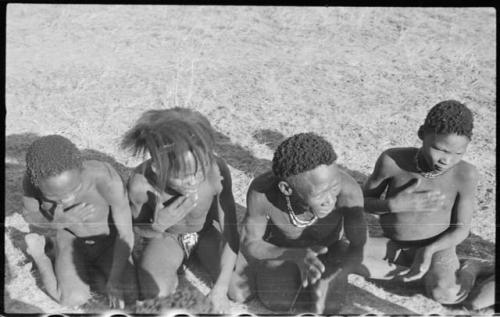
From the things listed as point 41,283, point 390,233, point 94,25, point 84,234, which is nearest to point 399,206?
point 390,233

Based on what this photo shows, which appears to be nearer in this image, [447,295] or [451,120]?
[451,120]

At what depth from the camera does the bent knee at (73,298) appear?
2787 millimetres

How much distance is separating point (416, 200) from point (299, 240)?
0.52 meters

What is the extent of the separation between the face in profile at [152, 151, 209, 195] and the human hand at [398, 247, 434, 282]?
0.92 metres

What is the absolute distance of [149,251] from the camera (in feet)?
9.35

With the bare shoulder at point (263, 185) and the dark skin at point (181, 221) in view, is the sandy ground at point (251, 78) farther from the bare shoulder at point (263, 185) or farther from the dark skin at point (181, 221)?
the bare shoulder at point (263, 185)

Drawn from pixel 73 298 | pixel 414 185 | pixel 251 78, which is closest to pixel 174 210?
pixel 73 298

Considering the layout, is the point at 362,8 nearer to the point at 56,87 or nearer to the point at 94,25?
the point at 94,25

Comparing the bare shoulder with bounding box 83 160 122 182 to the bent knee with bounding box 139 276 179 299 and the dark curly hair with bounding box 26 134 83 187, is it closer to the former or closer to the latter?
the dark curly hair with bounding box 26 134 83 187

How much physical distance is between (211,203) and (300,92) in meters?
1.55

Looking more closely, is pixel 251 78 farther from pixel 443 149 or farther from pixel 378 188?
pixel 443 149

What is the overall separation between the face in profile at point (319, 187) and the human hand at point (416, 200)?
1.52 feet

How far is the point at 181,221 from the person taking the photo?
287cm

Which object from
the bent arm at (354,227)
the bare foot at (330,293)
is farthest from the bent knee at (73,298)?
the bent arm at (354,227)
